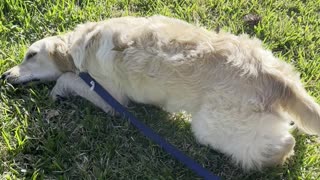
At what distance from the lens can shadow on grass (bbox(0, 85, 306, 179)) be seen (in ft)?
10.7

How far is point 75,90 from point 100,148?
63 cm

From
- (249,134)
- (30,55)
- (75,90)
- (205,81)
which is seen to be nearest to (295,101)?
(249,134)

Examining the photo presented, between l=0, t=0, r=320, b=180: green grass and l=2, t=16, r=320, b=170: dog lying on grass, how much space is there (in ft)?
0.52

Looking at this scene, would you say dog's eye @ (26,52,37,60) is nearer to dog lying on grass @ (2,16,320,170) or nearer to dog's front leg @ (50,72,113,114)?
dog lying on grass @ (2,16,320,170)

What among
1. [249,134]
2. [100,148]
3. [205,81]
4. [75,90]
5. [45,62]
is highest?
[205,81]

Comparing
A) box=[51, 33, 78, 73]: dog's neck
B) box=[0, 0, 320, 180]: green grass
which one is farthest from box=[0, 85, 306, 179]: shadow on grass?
box=[51, 33, 78, 73]: dog's neck

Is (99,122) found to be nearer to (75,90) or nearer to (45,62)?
(75,90)

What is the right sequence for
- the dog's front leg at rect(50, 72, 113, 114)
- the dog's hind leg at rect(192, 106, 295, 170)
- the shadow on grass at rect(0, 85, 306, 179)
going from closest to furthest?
the dog's hind leg at rect(192, 106, 295, 170) → the shadow on grass at rect(0, 85, 306, 179) → the dog's front leg at rect(50, 72, 113, 114)

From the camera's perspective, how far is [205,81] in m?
3.19

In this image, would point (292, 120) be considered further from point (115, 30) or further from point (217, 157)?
point (115, 30)

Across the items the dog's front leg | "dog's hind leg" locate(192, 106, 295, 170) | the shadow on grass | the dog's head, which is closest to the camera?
"dog's hind leg" locate(192, 106, 295, 170)

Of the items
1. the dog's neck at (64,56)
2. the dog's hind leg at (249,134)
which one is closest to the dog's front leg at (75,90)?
the dog's neck at (64,56)

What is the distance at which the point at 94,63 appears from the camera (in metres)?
3.69

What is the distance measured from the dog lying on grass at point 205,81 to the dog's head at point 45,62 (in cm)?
7
